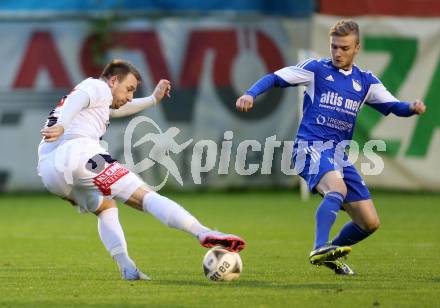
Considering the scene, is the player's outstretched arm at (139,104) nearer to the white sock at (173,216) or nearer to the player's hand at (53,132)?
the player's hand at (53,132)

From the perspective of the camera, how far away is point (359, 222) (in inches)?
348

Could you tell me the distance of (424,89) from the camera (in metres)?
19.0

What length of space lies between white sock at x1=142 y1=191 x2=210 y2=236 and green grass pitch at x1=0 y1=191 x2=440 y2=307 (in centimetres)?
44

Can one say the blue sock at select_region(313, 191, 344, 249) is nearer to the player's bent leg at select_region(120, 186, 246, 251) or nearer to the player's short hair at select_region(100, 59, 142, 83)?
the player's bent leg at select_region(120, 186, 246, 251)

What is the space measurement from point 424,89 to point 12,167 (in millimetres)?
7696

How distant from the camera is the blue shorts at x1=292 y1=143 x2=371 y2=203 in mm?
8680

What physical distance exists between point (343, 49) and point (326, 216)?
147 centimetres

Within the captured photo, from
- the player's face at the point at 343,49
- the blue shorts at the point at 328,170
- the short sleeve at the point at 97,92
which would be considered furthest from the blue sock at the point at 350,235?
the short sleeve at the point at 97,92

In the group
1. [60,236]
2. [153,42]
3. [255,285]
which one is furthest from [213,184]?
[255,285]

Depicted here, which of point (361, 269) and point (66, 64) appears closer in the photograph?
point (361, 269)

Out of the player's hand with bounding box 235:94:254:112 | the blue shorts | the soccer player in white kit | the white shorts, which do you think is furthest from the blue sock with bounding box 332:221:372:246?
the white shorts

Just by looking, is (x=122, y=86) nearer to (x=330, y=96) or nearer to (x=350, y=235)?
(x=330, y=96)

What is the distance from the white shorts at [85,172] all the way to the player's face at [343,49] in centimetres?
212

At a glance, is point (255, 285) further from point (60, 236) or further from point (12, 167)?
point (12, 167)
